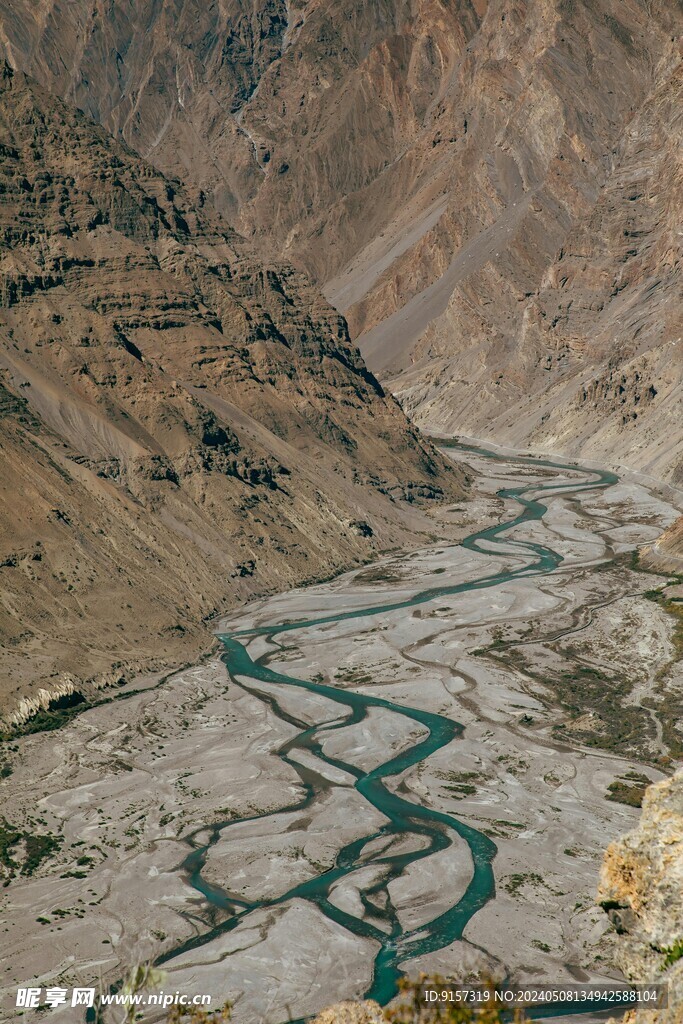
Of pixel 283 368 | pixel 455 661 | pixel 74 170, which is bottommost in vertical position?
pixel 455 661

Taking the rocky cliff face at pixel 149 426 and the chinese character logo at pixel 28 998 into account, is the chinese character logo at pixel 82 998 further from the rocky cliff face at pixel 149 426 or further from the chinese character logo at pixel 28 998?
the rocky cliff face at pixel 149 426

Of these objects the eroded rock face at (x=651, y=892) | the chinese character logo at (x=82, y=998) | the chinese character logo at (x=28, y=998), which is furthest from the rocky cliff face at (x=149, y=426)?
the eroded rock face at (x=651, y=892)

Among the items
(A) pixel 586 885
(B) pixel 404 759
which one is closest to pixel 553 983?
(A) pixel 586 885

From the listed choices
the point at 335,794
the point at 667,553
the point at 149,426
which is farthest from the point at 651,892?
the point at 667,553

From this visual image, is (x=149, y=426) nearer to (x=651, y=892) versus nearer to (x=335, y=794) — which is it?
(x=335, y=794)

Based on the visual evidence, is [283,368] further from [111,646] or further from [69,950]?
[69,950]
